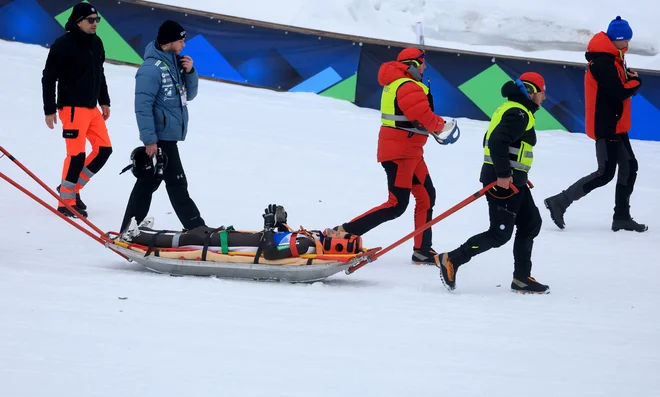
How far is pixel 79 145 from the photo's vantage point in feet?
26.1

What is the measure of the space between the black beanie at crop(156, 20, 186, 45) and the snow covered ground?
5.01 feet

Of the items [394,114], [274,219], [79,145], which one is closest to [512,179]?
[394,114]

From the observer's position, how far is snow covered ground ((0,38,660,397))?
→ 436cm

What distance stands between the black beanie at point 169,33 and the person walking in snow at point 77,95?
131 centimetres

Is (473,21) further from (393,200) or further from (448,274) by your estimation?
(448,274)

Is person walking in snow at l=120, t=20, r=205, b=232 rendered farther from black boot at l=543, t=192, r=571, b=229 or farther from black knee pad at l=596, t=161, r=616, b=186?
black knee pad at l=596, t=161, r=616, b=186

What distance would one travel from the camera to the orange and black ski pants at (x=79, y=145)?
7.95 metres

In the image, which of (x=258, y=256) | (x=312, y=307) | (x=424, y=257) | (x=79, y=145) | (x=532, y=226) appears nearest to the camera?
(x=312, y=307)

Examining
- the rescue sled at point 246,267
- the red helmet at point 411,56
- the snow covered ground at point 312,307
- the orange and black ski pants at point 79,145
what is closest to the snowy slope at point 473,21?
the snow covered ground at point 312,307

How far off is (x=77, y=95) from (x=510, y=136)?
12.0ft

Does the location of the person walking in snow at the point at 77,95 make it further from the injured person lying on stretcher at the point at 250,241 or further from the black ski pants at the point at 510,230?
the black ski pants at the point at 510,230

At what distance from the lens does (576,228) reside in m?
8.73

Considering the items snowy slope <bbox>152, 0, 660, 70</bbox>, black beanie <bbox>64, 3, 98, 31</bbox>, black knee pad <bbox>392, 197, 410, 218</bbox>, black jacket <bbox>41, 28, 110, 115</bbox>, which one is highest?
snowy slope <bbox>152, 0, 660, 70</bbox>

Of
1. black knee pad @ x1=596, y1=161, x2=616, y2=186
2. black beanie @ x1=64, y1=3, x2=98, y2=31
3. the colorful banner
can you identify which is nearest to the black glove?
black beanie @ x1=64, y1=3, x2=98, y2=31
